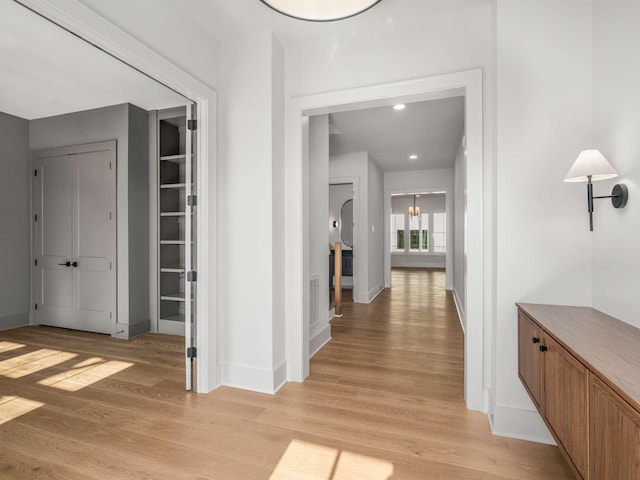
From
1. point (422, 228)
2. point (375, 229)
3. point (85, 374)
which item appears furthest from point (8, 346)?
point (422, 228)

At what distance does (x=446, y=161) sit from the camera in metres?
7.18

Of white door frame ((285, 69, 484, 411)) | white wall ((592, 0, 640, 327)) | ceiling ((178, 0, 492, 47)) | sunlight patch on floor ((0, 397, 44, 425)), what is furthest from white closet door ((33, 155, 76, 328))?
white wall ((592, 0, 640, 327))

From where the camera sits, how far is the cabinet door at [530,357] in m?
1.62

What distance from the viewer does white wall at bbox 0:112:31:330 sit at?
4.33 m

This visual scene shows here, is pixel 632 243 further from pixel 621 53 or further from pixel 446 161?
pixel 446 161

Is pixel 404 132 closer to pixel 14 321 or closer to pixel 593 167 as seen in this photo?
pixel 593 167

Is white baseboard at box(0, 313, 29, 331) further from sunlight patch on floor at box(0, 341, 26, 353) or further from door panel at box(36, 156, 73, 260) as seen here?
door panel at box(36, 156, 73, 260)

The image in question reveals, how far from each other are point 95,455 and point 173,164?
11.7ft

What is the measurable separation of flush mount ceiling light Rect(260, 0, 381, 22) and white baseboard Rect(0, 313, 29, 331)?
5.18 m

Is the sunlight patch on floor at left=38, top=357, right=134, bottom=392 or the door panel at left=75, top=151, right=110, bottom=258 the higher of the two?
the door panel at left=75, top=151, right=110, bottom=258

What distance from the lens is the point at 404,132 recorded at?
5.12 m

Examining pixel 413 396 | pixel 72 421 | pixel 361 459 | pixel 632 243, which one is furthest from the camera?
pixel 413 396

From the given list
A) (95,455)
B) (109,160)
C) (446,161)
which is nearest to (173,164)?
(109,160)

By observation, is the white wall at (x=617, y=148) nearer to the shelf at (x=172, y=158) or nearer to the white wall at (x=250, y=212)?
the white wall at (x=250, y=212)
